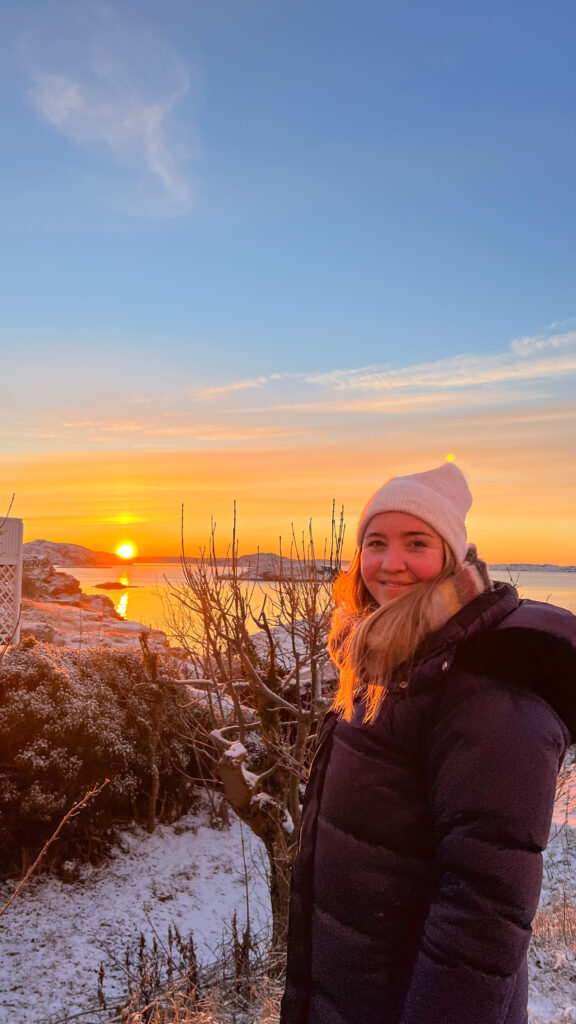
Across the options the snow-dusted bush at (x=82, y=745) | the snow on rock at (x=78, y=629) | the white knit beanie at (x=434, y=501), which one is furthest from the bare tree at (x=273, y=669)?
the snow on rock at (x=78, y=629)

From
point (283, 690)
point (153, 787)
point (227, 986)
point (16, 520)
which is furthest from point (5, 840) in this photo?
point (16, 520)

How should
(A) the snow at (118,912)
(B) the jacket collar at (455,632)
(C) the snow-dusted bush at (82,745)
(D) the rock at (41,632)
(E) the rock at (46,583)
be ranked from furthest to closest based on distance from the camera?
(E) the rock at (46,583) → (D) the rock at (41,632) → (C) the snow-dusted bush at (82,745) → (A) the snow at (118,912) → (B) the jacket collar at (455,632)

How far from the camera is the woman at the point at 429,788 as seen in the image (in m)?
1.29

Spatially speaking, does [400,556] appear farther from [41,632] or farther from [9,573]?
[41,632]

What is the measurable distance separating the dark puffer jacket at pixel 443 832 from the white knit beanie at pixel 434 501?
0.65 ft

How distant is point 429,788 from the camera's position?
1.41 m

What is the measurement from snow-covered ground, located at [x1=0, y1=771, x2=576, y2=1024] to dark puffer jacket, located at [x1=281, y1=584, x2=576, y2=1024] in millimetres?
4577

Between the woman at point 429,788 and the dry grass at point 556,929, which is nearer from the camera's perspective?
the woman at point 429,788

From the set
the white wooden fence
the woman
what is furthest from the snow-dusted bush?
the woman

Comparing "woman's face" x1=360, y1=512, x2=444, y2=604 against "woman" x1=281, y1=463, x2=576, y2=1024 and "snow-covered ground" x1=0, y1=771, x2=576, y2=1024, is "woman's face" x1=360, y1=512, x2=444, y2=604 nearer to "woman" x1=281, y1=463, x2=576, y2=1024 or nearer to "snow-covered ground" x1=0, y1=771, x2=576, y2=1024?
"woman" x1=281, y1=463, x2=576, y2=1024

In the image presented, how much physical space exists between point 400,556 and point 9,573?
12.3 meters

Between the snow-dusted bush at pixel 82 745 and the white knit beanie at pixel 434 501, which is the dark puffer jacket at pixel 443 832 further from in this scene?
the snow-dusted bush at pixel 82 745

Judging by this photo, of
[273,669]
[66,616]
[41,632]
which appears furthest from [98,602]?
[273,669]

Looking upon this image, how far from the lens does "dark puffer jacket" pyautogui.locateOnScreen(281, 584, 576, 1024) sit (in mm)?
1292
